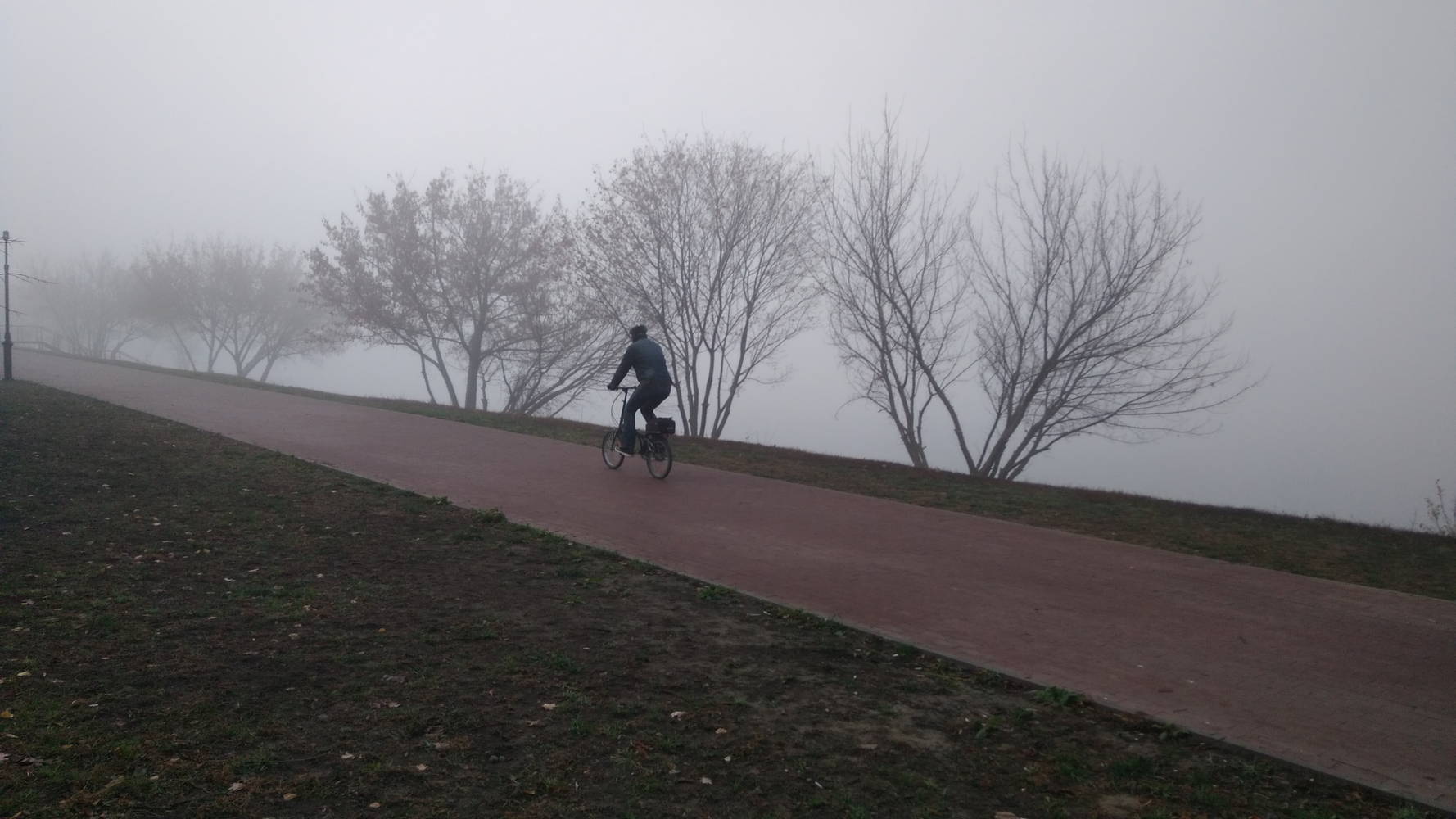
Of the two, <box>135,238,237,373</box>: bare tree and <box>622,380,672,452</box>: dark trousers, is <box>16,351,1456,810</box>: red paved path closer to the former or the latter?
<box>622,380,672,452</box>: dark trousers

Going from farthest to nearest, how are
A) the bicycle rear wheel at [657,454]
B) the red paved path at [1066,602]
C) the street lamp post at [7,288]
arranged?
1. the street lamp post at [7,288]
2. the bicycle rear wheel at [657,454]
3. the red paved path at [1066,602]

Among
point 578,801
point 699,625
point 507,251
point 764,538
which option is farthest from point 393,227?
point 578,801

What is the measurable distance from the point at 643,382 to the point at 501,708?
26.1 ft

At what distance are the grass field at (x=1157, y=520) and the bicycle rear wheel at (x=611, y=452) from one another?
1.53 metres

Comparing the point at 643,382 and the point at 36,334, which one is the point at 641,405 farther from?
the point at 36,334

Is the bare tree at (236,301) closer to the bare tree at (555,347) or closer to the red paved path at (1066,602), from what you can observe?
the bare tree at (555,347)

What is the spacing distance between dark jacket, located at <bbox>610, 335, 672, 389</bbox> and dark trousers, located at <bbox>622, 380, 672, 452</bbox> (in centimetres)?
6

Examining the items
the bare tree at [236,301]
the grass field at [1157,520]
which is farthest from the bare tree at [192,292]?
the grass field at [1157,520]

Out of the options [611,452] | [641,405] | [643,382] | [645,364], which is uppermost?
[645,364]

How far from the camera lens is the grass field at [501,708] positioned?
388 centimetres

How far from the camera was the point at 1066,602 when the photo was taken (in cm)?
729

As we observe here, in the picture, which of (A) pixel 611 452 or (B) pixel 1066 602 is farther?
(A) pixel 611 452

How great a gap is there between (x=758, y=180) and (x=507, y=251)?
13165mm

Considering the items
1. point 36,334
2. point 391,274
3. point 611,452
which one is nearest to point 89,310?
Answer: point 36,334
